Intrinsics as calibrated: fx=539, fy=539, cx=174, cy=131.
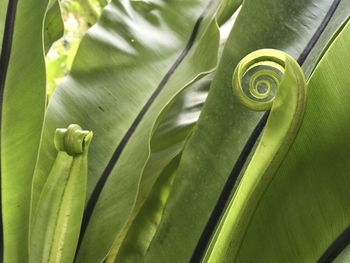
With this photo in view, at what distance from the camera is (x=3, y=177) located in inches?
15.7

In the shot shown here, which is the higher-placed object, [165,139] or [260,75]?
[260,75]

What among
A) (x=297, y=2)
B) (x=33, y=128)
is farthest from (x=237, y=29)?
(x=33, y=128)

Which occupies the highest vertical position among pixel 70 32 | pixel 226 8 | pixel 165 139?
pixel 226 8

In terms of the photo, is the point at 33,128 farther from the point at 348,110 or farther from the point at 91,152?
the point at 348,110

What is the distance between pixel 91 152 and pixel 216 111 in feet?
0.51

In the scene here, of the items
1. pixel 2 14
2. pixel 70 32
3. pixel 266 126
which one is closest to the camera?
pixel 266 126

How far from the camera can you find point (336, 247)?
11.6 inches

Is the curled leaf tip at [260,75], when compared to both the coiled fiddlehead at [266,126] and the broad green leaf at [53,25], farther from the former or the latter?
the broad green leaf at [53,25]

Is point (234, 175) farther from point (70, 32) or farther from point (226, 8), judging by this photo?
point (70, 32)

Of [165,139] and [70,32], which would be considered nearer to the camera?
[165,139]

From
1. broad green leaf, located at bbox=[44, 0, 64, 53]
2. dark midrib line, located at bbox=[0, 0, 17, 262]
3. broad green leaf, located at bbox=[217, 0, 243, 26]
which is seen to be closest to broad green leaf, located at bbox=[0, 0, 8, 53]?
dark midrib line, located at bbox=[0, 0, 17, 262]

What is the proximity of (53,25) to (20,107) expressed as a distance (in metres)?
0.15

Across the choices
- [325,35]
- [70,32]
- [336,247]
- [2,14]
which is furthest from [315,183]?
[70,32]

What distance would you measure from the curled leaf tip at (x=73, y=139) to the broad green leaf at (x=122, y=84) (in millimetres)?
78
